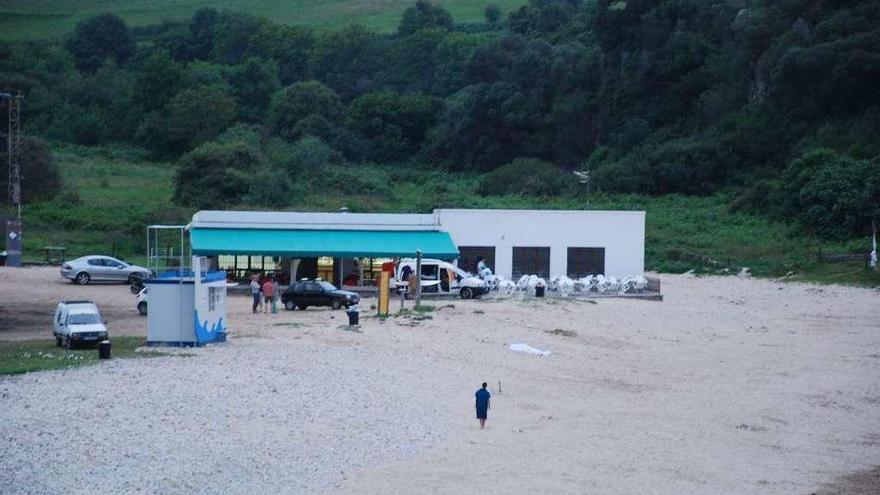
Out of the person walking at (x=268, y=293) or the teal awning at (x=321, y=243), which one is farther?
the teal awning at (x=321, y=243)

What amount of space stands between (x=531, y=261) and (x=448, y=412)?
2308cm

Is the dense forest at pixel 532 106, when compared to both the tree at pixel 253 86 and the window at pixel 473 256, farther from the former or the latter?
the window at pixel 473 256

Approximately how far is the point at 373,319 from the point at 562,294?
10.00m

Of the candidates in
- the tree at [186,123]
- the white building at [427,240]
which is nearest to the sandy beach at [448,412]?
the white building at [427,240]

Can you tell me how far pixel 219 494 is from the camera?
17750 millimetres

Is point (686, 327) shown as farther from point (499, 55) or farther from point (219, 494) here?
point (499, 55)

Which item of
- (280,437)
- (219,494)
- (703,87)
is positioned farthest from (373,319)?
(703,87)

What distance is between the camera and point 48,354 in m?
27.0

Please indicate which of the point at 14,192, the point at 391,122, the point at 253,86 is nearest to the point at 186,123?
the point at 391,122

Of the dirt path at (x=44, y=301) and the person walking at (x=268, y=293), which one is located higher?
the person walking at (x=268, y=293)

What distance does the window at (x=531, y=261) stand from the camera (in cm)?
4634

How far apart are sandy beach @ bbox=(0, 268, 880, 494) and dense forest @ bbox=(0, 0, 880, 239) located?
28835 mm

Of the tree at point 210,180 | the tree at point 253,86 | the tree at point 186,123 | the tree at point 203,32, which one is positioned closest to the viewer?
the tree at point 210,180

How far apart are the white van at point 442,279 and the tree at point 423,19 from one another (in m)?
79.2
